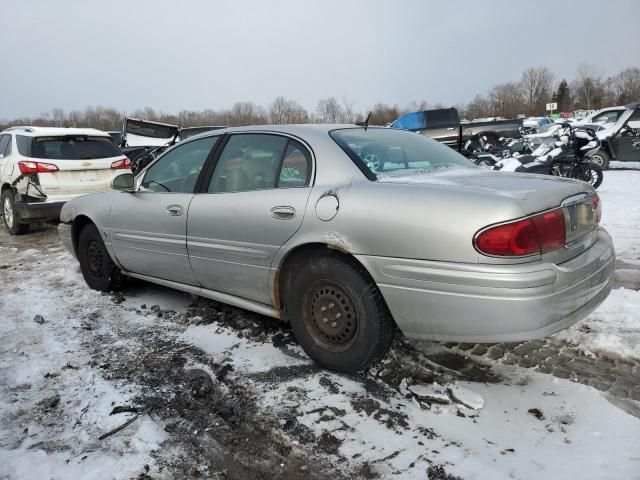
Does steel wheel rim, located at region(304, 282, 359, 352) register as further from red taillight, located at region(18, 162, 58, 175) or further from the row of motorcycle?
the row of motorcycle

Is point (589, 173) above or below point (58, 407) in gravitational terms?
above

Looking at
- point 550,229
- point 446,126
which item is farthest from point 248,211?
point 446,126

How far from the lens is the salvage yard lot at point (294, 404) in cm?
205

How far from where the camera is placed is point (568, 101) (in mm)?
78375

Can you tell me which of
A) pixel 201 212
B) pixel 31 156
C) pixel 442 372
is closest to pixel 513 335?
pixel 442 372

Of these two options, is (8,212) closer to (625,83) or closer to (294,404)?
(294,404)

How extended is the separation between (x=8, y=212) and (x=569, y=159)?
420 inches

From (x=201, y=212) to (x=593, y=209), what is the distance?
8.43 ft

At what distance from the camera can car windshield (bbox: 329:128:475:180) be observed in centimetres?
283

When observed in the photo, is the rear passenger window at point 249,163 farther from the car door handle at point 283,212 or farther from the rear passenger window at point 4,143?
the rear passenger window at point 4,143

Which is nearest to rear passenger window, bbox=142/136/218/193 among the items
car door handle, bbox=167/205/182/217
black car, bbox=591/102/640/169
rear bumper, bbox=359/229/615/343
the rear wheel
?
car door handle, bbox=167/205/182/217

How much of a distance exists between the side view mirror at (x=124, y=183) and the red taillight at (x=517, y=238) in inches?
118

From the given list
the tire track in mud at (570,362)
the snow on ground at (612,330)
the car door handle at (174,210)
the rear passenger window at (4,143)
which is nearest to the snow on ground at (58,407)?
the car door handle at (174,210)

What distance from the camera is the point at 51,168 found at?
7.04m
